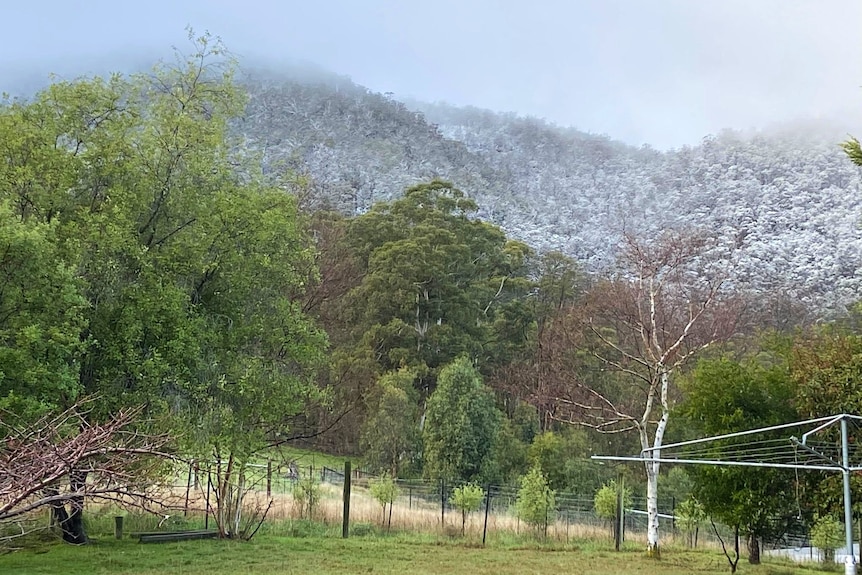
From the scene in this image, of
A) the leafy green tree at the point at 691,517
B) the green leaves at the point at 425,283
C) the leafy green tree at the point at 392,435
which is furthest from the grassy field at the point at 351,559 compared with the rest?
the green leaves at the point at 425,283

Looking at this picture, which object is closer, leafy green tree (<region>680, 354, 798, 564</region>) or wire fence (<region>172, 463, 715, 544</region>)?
leafy green tree (<region>680, 354, 798, 564</region>)

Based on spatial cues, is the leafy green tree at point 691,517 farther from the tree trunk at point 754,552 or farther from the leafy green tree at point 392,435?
the leafy green tree at point 392,435

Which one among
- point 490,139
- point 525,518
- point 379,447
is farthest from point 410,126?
point 525,518

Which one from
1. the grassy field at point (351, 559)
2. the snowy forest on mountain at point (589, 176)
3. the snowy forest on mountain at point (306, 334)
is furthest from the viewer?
the snowy forest on mountain at point (589, 176)

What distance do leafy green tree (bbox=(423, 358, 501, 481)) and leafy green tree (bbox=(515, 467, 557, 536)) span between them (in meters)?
5.69

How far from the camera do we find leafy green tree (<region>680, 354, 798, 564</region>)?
43.1 feet

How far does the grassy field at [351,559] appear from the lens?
1049 cm

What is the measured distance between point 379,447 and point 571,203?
220ft

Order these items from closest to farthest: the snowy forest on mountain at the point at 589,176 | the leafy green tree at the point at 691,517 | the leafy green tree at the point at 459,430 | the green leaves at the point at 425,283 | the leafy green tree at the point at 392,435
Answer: the leafy green tree at the point at 691,517, the leafy green tree at the point at 459,430, the leafy green tree at the point at 392,435, the green leaves at the point at 425,283, the snowy forest on mountain at the point at 589,176

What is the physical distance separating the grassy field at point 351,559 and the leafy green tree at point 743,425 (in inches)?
39.6

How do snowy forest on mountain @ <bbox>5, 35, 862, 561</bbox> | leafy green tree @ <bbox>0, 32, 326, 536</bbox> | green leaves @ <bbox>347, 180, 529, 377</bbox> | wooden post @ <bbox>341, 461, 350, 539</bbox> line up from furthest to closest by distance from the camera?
1. green leaves @ <bbox>347, 180, 529, 377</bbox>
2. wooden post @ <bbox>341, 461, 350, 539</bbox>
3. leafy green tree @ <bbox>0, 32, 326, 536</bbox>
4. snowy forest on mountain @ <bbox>5, 35, 862, 561</bbox>

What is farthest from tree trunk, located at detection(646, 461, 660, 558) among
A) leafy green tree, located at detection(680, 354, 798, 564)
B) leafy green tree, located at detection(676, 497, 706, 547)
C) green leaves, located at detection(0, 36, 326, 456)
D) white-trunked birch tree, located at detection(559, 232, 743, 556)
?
green leaves, located at detection(0, 36, 326, 456)

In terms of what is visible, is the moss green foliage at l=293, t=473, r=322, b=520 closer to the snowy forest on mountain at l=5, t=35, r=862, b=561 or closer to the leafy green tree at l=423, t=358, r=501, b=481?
the snowy forest on mountain at l=5, t=35, r=862, b=561

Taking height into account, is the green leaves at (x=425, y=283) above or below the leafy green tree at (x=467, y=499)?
above
